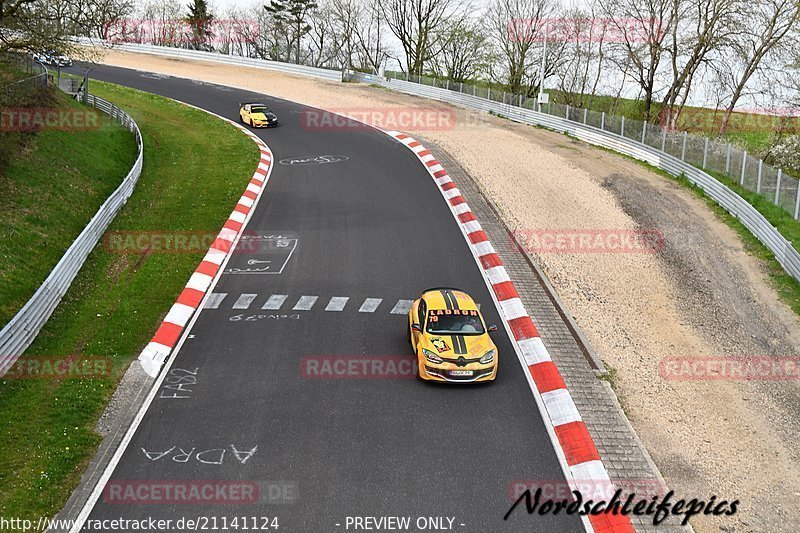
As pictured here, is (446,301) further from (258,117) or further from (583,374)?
(258,117)

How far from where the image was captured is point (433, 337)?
525 inches

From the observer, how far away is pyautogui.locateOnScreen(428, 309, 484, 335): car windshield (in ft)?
44.7

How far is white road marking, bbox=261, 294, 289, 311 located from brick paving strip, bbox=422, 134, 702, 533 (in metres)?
6.04

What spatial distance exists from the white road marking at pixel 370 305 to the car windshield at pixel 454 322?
7.94ft

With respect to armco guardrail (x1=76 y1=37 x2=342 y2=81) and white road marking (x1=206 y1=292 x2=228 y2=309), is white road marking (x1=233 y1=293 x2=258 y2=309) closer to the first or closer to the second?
white road marking (x1=206 y1=292 x2=228 y2=309)

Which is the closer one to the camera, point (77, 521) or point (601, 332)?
point (77, 521)

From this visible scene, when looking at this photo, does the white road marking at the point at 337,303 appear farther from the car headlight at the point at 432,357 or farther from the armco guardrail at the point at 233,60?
the armco guardrail at the point at 233,60

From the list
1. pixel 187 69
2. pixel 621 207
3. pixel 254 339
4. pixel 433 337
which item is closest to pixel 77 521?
pixel 254 339

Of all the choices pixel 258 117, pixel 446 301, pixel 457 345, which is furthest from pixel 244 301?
pixel 258 117

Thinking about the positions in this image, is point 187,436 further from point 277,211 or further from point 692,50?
point 692,50

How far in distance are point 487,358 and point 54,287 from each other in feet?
33.1

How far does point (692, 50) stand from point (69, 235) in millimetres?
37477

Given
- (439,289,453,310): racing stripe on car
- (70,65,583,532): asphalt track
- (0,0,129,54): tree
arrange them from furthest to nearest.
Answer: (0,0,129,54): tree → (439,289,453,310): racing stripe on car → (70,65,583,532): asphalt track

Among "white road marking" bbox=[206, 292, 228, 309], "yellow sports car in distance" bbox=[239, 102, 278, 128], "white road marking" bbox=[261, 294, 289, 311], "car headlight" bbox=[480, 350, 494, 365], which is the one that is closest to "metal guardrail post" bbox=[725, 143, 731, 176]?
"car headlight" bbox=[480, 350, 494, 365]
